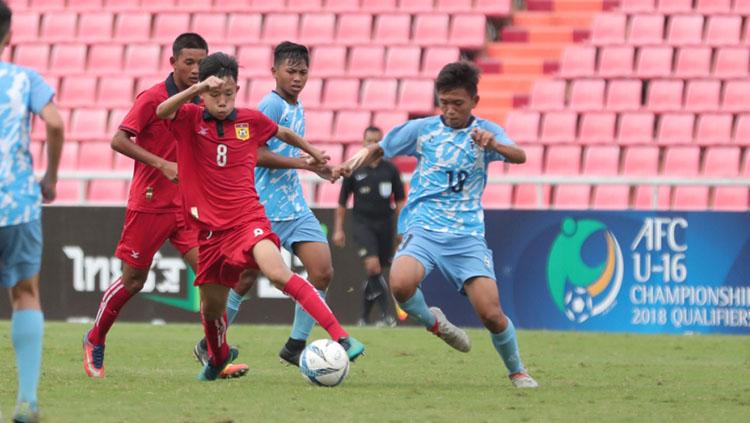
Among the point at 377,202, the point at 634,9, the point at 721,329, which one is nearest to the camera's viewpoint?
the point at 721,329

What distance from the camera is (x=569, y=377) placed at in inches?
377

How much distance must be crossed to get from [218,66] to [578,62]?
36.4 ft

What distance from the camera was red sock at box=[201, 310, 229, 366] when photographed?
8648 millimetres

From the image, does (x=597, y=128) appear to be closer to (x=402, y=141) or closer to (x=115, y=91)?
(x=115, y=91)

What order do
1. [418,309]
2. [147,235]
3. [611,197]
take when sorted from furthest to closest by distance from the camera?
[611,197], [147,235], [418,309]

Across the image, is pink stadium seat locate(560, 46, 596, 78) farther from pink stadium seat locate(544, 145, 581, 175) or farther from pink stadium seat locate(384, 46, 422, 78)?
pink stadium seat locate(384, 46, 422, 78)

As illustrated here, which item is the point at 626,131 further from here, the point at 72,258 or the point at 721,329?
the point at 72,258

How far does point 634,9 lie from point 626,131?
98.2 inches

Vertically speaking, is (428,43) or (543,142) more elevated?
(428,43)

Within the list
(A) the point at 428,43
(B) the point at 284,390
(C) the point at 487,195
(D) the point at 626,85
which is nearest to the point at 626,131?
(D) the point at 626,85

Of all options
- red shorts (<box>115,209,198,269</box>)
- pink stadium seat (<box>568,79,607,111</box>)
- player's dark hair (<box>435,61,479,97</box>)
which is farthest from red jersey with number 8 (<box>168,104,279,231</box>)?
pink stadium seat (<box>568,79,607,111</box>)

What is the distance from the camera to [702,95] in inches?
695

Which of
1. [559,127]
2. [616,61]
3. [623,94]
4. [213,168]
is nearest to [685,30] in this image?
[616,61]

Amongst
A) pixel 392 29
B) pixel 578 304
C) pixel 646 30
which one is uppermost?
pixel 646 30
